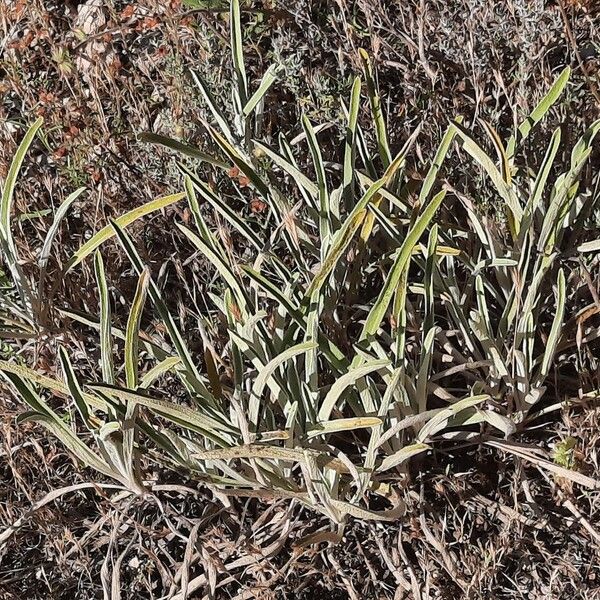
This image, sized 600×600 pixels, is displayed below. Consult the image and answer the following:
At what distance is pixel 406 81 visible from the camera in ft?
5.82

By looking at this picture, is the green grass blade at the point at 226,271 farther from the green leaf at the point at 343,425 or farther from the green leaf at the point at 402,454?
the green leaf at the point at 402,454

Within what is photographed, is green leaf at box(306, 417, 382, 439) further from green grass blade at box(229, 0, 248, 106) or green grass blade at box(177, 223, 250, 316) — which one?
green grass blade at box(229, 0, 248, 106)

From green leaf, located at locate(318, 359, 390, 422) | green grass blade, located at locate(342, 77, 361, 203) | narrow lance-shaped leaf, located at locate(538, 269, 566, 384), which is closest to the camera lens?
green leaf, located at locate(318, 359, 390, 422)

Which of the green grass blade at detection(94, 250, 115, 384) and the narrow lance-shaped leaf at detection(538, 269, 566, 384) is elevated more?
the green grass blade at detection(94, 250, 115, 384)

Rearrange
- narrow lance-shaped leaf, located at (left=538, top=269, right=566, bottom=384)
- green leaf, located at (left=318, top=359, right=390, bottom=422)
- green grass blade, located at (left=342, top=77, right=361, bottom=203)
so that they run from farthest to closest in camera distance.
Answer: green grass blade, located at (left=342, top=77, right=361, bottom=203), narrow lance-shaped leaf, located at (left=538, top=269, right=566, bottom=384), green leaf, located at (left=318, top=359, right=390, bottom=422)

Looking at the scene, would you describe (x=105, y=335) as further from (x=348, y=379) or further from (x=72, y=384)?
(x=348, y=379)

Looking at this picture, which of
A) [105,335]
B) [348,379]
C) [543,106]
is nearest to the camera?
[348,379]

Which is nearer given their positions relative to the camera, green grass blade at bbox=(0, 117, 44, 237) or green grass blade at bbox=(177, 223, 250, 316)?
green grass blade at bbox=(177, 223, 250, 316)

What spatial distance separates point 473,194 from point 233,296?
608 mm

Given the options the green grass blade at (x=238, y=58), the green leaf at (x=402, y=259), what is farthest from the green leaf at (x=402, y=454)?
the green grass blade at (x=238, y=58)

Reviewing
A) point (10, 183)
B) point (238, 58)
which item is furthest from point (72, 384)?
point (238, 58)

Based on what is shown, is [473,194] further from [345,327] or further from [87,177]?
[87,177]

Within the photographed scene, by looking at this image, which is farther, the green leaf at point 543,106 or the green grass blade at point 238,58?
the green grass blade at point 238,58

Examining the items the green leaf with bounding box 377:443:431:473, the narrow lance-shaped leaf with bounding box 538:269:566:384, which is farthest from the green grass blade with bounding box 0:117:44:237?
the narrow lance-shaped leaf with bounding box 538:269:566:384
